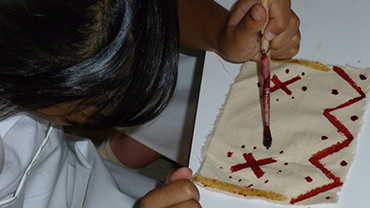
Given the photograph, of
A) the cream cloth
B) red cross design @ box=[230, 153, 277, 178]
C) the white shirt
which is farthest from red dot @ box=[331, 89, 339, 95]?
the white shirt

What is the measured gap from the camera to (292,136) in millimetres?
712

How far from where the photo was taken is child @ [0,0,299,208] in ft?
1.74

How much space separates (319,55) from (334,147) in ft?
0.46

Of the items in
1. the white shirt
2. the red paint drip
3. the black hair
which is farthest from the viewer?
the white shirt

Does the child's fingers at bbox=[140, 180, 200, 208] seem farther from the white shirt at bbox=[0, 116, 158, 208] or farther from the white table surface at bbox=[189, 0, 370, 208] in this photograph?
the white shirt at bbox=[0, 116, 158, 208]

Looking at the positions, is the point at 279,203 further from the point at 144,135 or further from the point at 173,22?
the point at 144,135

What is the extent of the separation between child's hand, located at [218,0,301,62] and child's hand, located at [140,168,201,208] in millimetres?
A: 195

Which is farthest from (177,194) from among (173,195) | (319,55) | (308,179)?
(319,55)

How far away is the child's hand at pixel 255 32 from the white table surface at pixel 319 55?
19 mm

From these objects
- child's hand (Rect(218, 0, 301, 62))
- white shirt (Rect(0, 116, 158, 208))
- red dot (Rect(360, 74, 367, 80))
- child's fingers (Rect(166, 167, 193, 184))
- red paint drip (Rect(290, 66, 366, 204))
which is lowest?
white shirt (Rect(0, 116, 158, 208))

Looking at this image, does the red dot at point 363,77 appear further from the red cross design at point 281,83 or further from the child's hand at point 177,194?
the child's hand at point 177,194

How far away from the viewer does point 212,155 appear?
2.34 feet

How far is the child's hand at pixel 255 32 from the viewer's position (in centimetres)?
75

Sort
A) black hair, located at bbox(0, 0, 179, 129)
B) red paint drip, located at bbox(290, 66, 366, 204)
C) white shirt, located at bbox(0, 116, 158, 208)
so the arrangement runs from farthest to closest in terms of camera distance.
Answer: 1. white shirt, located at bbox(0, 116, 158, 208)
2. red paint drip, located at bbox(290, 66, 366, 204)
3. black hair, located at bbox(0, 0, 179, 129)
